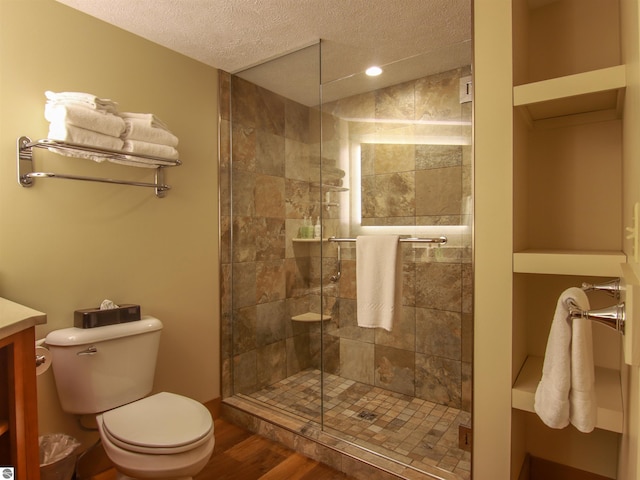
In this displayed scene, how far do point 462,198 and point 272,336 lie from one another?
156 cm

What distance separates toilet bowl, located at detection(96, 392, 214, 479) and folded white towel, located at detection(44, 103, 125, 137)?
3.99ft

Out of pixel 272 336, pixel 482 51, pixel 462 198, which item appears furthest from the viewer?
pixel 272 336

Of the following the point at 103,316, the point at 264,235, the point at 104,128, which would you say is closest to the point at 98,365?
the point at 103,316

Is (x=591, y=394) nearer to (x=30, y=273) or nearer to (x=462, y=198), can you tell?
(x=462, y=198)

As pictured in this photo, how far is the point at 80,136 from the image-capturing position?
1610mm

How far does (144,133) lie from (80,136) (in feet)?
0.97

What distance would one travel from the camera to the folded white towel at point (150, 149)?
1795 millimetres

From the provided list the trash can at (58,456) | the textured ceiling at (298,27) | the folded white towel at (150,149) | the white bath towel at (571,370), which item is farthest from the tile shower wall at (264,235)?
the white bath towel at (571,370)

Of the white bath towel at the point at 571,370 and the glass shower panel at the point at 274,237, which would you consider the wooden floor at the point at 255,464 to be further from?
the white bath towel at the point at 571,370

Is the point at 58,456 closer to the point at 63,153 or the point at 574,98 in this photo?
the point at 63,153

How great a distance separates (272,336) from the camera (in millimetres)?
2678

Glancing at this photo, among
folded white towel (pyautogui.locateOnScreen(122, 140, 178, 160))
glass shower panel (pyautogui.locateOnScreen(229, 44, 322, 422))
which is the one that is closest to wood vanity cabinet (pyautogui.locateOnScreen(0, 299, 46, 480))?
folded white towel (pyautogui.locateOnScreen(122, 140, 178, 160))

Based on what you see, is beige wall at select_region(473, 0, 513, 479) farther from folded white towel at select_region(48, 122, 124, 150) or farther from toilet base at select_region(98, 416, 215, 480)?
folded white towel at select_region(48, 122, 124, 150)

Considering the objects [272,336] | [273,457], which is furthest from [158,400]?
[272,336]
